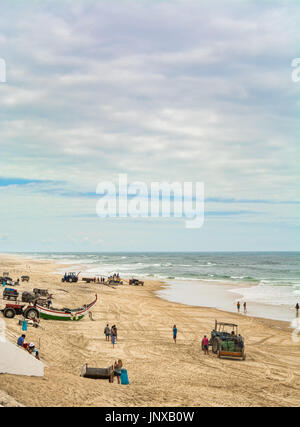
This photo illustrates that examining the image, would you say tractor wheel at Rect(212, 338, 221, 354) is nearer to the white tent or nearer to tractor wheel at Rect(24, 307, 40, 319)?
the white tent

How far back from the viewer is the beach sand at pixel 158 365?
47.4ft

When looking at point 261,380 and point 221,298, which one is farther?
point 221,298

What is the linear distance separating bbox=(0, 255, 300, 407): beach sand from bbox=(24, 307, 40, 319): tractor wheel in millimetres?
745

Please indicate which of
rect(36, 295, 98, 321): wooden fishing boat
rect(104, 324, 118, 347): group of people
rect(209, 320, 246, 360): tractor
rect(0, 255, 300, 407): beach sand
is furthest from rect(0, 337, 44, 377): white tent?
rect(36, 295, 98, 321): wooden fishing boat

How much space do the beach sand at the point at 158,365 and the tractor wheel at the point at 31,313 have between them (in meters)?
0.75

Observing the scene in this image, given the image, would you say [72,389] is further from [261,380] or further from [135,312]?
[135,312]

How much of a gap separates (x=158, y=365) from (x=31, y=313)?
36.9 feet

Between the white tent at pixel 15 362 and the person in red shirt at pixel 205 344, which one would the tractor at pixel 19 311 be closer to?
the white tent at pixel 15 362

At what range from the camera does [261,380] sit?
63.2ft

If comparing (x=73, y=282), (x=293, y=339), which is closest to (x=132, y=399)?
(x=293, y=339)

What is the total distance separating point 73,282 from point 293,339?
41.7m

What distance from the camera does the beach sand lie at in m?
14.4

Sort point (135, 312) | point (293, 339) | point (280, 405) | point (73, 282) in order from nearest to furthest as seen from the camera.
Result: point (280, 405) → point (293, 339) → point (135, 312) → point (73, 282)

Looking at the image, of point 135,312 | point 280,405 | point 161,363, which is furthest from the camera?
point 135,312
